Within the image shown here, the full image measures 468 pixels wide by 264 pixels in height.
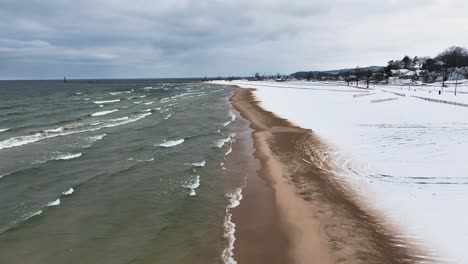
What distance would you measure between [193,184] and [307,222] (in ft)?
19.5

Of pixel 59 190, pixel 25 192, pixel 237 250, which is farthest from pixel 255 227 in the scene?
pixel 25 192

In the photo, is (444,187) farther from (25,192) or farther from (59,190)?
(25,192)

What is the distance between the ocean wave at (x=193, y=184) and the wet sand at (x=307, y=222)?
209 cm

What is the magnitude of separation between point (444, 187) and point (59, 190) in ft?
48.4

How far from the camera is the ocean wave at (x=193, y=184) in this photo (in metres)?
15.8

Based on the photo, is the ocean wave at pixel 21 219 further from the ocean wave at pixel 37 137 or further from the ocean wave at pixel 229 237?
the ocean wave at pixel 37 137

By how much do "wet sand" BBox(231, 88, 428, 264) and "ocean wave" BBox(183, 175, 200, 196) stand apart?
2.09 m

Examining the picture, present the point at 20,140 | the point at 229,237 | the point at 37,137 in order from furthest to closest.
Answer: the point at 37,137 → the point at 20,140 → the point at 229,237

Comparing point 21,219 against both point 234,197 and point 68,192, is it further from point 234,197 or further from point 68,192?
point 234,197

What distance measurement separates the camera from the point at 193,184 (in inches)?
659

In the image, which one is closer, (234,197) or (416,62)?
(234,197)

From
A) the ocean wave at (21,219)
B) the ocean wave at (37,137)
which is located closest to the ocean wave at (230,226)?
the ocean wave at (21,219)

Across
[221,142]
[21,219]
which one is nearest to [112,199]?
[21,219]

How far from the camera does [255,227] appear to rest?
12297mm
